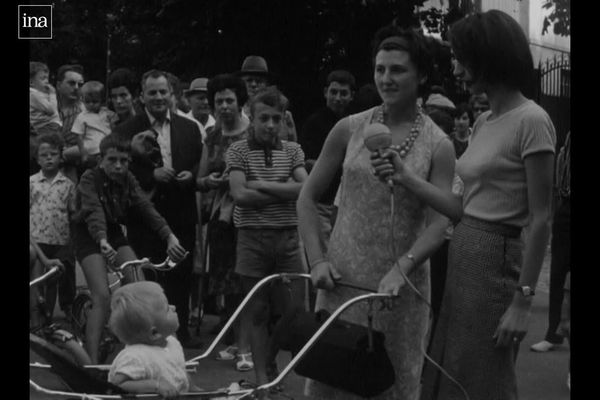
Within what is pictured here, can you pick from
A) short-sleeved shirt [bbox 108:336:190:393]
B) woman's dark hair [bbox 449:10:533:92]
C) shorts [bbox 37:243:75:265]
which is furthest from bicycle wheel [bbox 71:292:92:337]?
woman's dark hair [bbox 449:10:533:92]

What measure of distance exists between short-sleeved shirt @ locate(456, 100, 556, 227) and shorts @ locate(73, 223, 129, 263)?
14.7 feet

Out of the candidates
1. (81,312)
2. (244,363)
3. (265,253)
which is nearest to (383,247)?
(265,253)

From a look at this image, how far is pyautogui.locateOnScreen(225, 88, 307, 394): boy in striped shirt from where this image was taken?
8.57 metres

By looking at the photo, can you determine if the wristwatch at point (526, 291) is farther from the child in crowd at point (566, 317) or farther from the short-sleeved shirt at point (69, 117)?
the short-sleeved shirt at point (69, 117)

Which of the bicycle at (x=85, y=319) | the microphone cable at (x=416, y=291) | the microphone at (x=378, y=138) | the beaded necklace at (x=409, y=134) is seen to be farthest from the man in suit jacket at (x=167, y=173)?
the microphone at (x=378, y=138)

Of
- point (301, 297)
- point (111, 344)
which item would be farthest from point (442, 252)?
point (111, 344)

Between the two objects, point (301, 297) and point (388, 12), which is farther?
point (388, 12)

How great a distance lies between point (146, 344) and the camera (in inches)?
202

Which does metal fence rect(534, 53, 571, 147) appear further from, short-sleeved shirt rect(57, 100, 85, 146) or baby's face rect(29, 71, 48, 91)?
short-sleeved shirt rect(57, 100, 85, 146)

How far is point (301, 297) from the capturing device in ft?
28.6

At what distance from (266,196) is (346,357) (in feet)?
13.1
